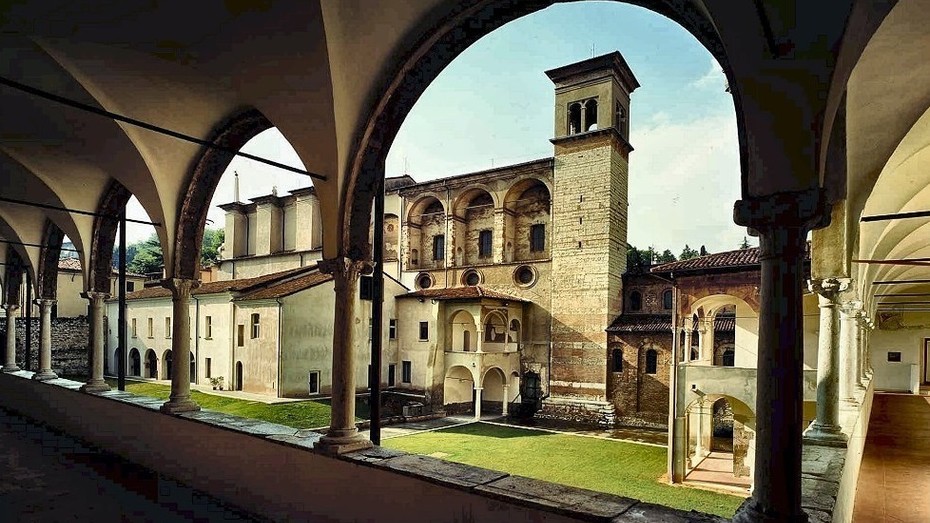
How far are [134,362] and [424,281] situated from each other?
18480mm

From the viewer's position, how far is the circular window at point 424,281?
2884 centimetres

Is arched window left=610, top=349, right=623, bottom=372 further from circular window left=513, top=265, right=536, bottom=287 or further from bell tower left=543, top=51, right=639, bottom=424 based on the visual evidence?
circular window left=513, top=265, right=536, bottom=287

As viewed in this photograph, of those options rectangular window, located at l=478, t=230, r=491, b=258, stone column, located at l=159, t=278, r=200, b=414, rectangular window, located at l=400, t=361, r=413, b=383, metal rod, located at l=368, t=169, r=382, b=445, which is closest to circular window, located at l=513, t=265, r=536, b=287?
rectangular window, located at l=478, t=230, r=491, b=258

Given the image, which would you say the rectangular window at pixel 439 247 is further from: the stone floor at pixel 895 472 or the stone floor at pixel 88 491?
the stone floor at pixel 88 491

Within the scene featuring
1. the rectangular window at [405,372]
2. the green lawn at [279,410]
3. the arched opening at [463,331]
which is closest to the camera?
the green lawn at [279,410]

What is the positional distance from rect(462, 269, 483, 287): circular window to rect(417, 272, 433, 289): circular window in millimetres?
2173

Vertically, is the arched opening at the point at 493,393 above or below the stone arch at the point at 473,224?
below

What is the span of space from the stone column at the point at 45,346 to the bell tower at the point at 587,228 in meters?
18.8

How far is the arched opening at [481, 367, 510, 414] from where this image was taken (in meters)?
25.9

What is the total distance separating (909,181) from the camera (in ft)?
22.6

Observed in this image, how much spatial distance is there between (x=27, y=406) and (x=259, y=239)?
24423 mm

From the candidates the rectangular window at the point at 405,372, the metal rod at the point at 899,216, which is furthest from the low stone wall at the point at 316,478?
the rectangular window at the point at 405,372

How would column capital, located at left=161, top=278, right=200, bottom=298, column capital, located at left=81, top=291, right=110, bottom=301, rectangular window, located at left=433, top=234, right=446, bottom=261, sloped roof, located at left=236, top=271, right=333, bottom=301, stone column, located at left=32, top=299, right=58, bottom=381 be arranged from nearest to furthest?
column capital, located at left=161, top=278, right=200, bottom=298, column capital, located at left=81, top=291, right=110, bottom=301, stone column, located at left=32, top=299, right=58, bottom=381, sloped roof, located at left=236, top=271, right=333, bottom=301, rectangular window, located at left=433, top=234, right=446, bottom=261

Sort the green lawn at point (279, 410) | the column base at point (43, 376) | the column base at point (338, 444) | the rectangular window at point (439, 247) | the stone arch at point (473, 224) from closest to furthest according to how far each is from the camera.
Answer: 1. the column base at point (338, 444)
2. the column base at point (43, 376)
3. the green lawn at point (279, 410)
4. the stone arch at point (473, 224)
5. the rectangular window at point (439, 247)
